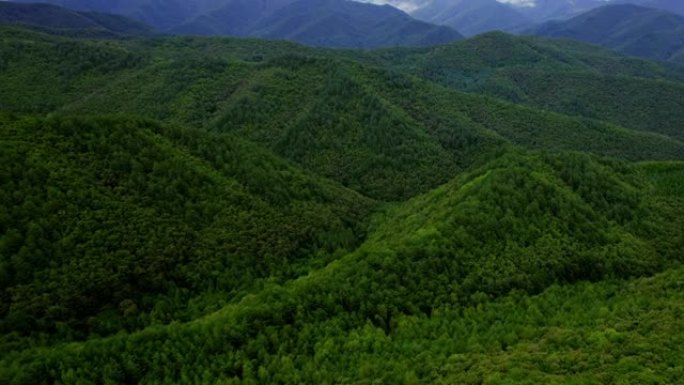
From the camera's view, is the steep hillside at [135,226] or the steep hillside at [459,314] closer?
the steep hillside at [459,314]

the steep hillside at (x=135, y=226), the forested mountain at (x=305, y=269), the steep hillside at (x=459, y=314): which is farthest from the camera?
the steep hillside at (x=135, y=226)

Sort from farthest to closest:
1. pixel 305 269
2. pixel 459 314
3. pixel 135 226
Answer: pixel 305 269 → pixel 135 226 → pixel 459 314

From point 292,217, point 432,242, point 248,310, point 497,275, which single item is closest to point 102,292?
point 248,310

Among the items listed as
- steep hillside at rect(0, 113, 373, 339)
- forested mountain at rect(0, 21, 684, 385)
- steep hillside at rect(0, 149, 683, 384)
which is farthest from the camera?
steep hillside at rect(0, 113, 373, 339)

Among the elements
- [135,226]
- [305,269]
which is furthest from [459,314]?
[135,226]

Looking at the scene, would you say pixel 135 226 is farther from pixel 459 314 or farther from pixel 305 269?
pixel 459 314

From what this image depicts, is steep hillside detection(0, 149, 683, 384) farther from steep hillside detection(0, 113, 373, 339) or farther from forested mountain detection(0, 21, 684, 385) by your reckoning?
steep hillside detection(0, 113, 373, 339)

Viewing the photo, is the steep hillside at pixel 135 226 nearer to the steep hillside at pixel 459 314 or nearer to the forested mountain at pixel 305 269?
the forested mountain at pixel 305 269

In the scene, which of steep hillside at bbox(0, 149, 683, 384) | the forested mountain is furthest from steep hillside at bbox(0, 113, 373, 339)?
steep hillside at bbox(0, 149, 683, 384)

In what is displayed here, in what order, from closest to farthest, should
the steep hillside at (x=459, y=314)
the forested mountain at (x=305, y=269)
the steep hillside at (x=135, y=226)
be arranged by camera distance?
the steep hillside at (x=459, y=314), the forested mountain at (x=305, y=269), the steep hillside at (x=135, y=226)

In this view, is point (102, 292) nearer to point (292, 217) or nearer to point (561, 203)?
point (292, 217)

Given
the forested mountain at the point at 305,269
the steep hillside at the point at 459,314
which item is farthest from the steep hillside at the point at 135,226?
the steep hillside at the point at 459,314
